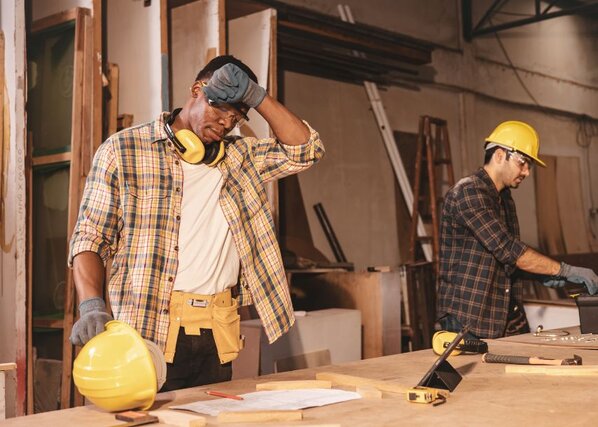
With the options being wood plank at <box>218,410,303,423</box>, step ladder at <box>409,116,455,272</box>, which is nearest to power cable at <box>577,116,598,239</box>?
step ladder at <box>409,116,455,272</box>

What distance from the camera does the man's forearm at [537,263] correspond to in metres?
3.55

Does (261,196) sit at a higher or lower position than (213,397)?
higher

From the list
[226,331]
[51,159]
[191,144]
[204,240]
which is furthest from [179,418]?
[51,159]

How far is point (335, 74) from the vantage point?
700 centimetres

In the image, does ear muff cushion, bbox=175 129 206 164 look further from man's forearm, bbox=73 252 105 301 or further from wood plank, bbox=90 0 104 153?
wood plank, bbox=90 0 104 153

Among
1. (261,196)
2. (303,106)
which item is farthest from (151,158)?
(303,106)

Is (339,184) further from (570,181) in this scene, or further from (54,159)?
(570,181)

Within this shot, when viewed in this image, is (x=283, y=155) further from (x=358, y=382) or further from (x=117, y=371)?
(x=117, y=371)

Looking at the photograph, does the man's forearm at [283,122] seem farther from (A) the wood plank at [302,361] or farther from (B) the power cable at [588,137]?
(B) the power cable at [588,137]

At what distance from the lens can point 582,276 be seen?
139 inches

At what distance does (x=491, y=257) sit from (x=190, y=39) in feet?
7.21

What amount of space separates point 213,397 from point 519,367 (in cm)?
98

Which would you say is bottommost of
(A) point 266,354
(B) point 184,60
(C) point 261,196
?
(A) point 266,354

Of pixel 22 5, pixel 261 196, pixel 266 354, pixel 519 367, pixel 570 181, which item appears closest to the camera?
pixel 519 367
